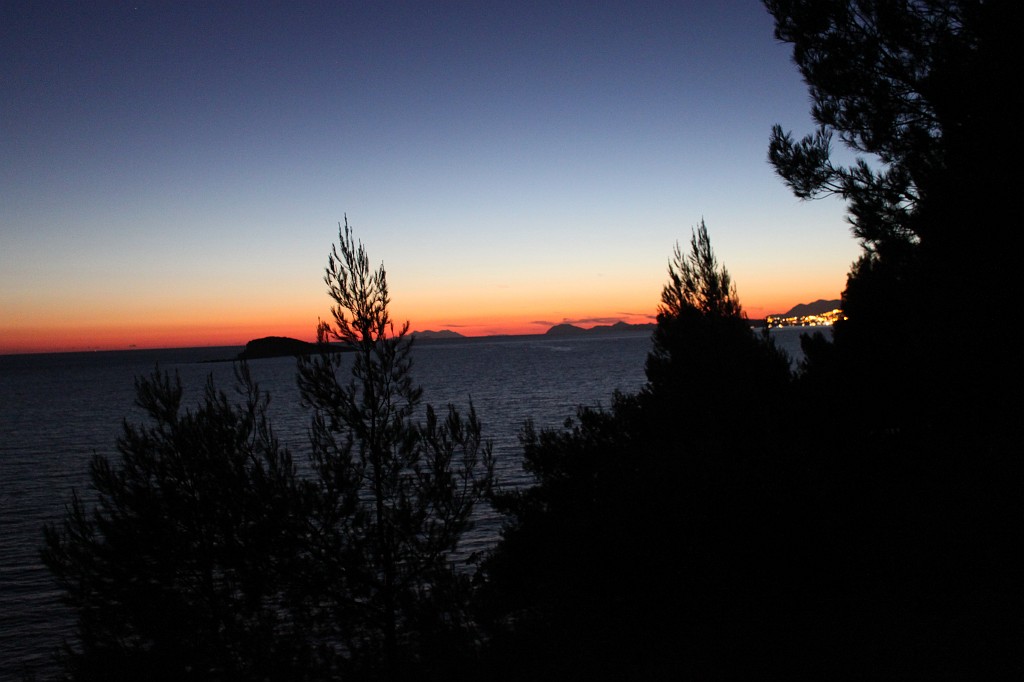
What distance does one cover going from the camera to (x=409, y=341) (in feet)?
39.9

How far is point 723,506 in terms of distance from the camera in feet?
37.1

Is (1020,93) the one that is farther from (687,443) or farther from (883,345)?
(687,443)

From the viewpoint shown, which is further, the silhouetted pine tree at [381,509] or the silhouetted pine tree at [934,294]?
the silhouetted pine tree at [381,509]

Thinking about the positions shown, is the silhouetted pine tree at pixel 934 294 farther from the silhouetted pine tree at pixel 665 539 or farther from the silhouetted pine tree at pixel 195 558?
the silhouetted pine tree at pixel 195 558

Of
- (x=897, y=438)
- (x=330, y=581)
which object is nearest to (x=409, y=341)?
(x=330, y=581)

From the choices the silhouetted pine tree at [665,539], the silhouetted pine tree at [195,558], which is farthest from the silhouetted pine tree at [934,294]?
the silhouetted pine tree at [195,558]

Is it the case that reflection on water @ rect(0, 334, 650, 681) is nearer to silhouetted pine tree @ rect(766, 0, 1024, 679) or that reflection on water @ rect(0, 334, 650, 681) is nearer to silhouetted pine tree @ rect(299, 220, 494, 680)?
silhouetted pine tree @ rect(299, 220, 494, 680)

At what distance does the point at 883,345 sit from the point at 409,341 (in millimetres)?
10001

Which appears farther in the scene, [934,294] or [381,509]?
[381,509]

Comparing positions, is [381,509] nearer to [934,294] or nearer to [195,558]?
[195,558]

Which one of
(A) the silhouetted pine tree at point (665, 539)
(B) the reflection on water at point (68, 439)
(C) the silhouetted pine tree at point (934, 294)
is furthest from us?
(B) the reflection on water at point (68, 439)

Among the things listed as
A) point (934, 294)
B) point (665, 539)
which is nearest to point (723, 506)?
point (665, 539)

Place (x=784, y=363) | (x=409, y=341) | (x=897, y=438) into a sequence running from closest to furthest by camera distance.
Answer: (x=409, y=341)
(x=897, y=438)
(x=784, y=363)

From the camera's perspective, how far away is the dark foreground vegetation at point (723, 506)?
28.5 feet
